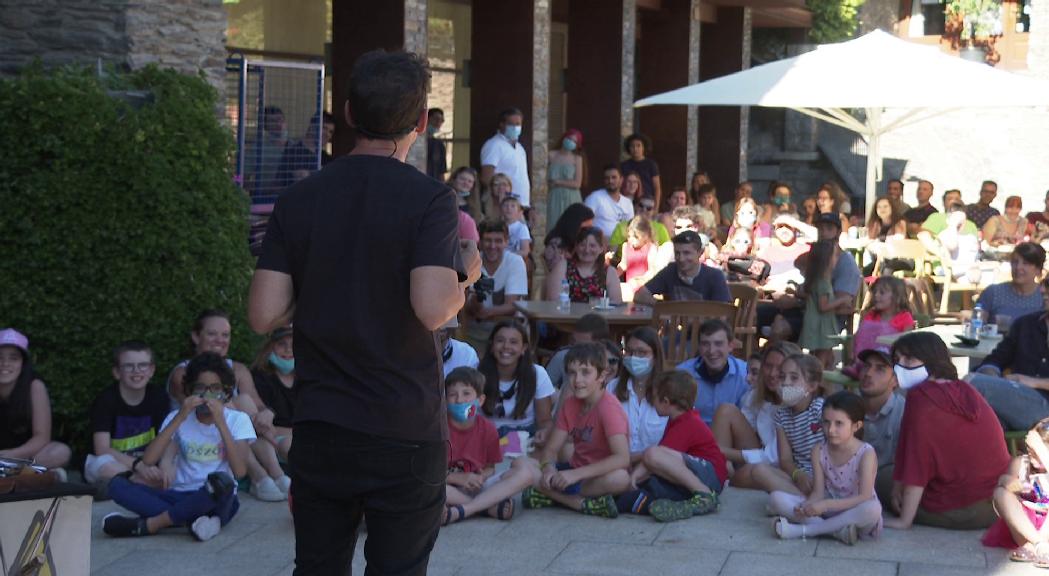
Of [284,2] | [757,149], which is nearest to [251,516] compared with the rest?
[284,2]

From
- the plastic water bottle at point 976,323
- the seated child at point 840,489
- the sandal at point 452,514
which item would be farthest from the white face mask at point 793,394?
the plastic water bottle at point 976,323

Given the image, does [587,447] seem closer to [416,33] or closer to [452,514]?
[452,514]

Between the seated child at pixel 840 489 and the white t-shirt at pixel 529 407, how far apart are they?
1.65 m

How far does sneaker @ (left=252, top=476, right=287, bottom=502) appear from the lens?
698 cm

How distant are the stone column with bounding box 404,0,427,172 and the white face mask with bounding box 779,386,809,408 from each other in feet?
21.1

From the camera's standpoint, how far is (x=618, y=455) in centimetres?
679

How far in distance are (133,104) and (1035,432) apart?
4.88 m

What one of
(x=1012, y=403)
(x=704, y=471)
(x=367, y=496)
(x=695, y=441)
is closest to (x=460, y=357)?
(x=695, y=441)

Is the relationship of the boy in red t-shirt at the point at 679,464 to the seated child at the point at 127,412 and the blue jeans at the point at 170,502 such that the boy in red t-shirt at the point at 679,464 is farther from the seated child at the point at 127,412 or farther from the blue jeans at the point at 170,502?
the seated child at the point at 127,412

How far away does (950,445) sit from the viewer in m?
6.44

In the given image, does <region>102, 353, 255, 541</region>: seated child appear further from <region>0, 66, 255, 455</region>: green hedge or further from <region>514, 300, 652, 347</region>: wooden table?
<region>514, 300, 652, 347</region>: wooden table

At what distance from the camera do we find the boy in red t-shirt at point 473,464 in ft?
21.6

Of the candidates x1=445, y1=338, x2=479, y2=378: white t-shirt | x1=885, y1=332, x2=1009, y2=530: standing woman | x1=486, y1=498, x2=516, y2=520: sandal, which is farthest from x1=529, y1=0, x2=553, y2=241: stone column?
x1=885, y1=332, x2=1009, y2=530: standing woman

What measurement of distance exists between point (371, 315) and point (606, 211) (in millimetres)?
11044
